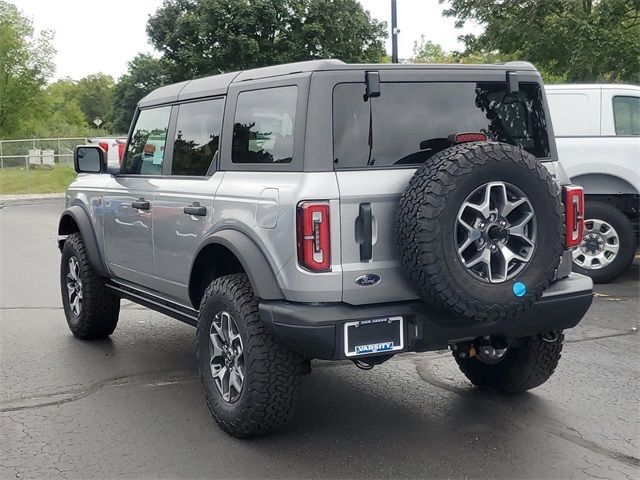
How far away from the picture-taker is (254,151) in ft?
14.5

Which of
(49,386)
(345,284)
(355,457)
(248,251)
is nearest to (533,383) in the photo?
(355,457)

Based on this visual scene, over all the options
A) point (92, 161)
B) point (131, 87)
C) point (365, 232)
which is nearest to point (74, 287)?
point (92, 161)

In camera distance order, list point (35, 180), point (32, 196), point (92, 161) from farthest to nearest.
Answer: point (35, 180), point (32, 196), point (92, 161)

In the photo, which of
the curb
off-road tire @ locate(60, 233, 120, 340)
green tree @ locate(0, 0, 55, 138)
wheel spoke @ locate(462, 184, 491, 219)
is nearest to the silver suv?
wheel spoke @ locate(462, 184, 491, 219)

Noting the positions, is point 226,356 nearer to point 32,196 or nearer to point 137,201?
point 137,201

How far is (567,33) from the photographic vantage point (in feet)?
46.9

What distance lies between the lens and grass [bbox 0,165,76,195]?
101 feet

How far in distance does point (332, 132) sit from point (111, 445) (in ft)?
6.80

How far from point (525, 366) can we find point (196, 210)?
222 cm

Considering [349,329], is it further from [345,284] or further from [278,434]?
[278,434]

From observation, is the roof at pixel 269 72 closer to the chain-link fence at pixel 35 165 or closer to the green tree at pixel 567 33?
the green tree at pixel 567 33

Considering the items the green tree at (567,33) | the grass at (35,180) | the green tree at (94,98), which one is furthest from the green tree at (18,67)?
the green tree at (94,98)

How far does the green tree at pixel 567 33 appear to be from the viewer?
1409 centimetres

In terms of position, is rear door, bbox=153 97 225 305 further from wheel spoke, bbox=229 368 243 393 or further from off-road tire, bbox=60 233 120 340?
off-road tire, bbox=60 233 120 340
